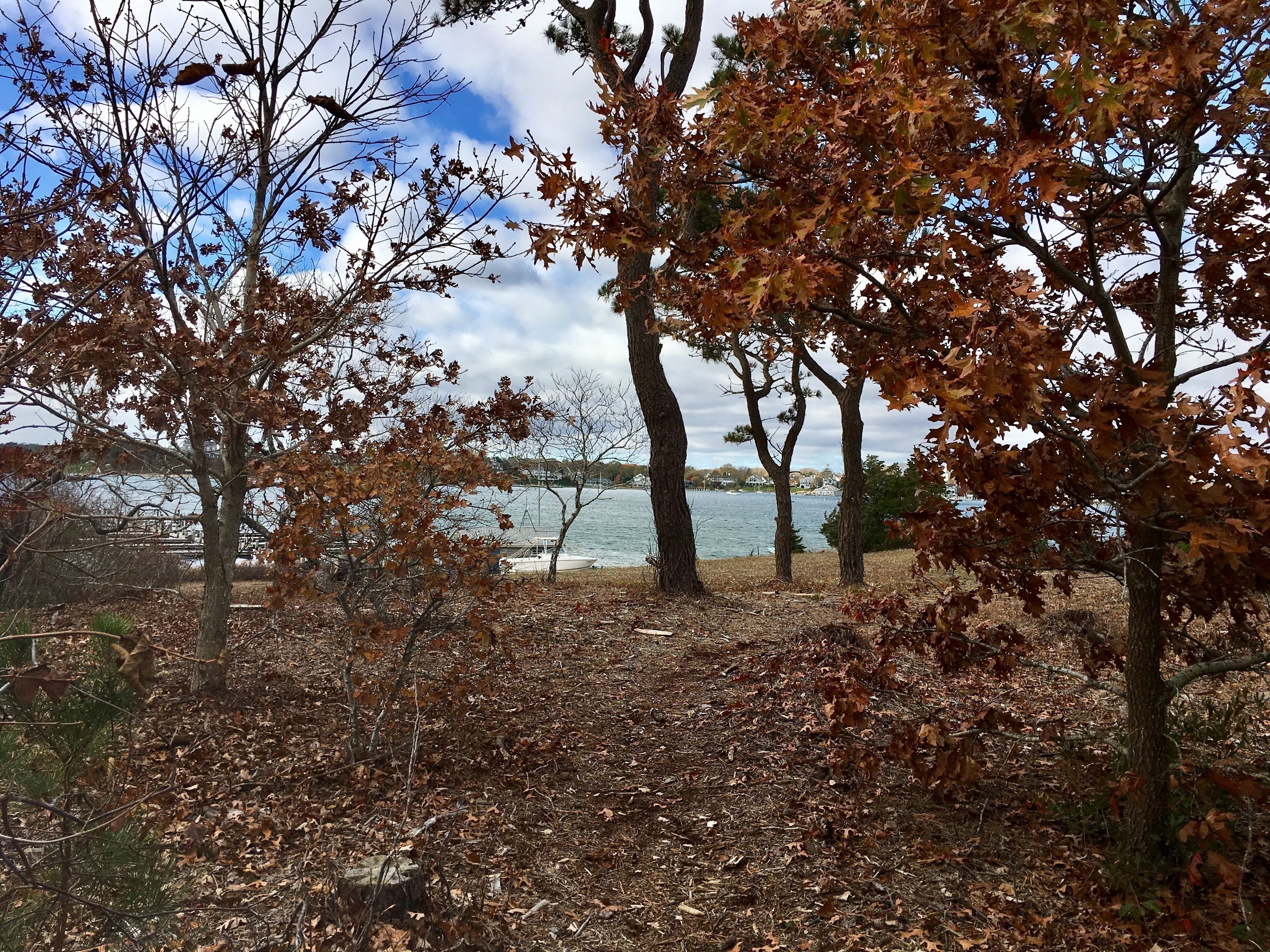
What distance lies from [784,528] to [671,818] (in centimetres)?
950

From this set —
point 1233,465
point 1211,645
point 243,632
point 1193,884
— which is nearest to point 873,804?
point 1193,884

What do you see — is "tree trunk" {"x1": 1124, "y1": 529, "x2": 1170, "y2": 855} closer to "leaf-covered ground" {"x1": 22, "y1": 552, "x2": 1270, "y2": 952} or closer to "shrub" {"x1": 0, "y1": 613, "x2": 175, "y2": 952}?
"leaf-covered ground" {"x1": 22, "y1": 552, "x2": 1270, "y2": 952}

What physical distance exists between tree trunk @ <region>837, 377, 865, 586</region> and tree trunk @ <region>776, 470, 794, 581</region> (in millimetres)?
1046

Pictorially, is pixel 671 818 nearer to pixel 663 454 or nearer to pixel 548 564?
pixel 663 454

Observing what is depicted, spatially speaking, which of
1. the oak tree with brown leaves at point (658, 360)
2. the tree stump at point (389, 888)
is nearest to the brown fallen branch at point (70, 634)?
the tree stump at point (389, 888)

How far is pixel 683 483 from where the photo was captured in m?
9.56

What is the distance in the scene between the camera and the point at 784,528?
13.3 meters

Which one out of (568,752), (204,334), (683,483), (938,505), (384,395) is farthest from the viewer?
(683,483)

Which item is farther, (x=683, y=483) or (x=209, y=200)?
(x=683, y=483)

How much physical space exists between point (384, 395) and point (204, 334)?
4.84 feet

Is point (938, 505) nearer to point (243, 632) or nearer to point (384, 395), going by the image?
point (384, 395)

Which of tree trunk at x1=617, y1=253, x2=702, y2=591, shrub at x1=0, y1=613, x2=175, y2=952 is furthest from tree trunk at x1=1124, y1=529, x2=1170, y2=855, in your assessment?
tree trunk at x1=617, y1=253, x2=702, y2=591

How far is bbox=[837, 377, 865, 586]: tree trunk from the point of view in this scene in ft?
39.7

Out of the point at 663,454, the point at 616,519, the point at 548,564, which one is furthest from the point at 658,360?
the point at 616,519
